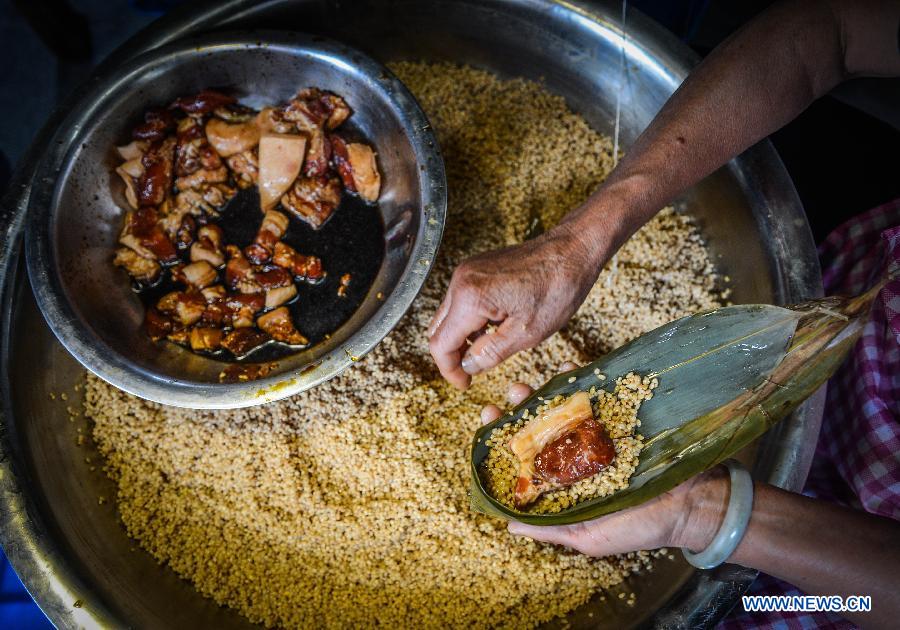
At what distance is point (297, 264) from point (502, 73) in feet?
3.96

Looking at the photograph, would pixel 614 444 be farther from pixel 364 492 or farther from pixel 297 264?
pixel 297 264

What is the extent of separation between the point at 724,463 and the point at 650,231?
986mm

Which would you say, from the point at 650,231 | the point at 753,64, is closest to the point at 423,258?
the point at 650,231

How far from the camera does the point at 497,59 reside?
2.49 meters

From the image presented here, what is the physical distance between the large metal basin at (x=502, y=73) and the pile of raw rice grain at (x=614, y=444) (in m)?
0.46

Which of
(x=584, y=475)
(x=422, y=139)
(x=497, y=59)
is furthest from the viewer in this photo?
(x=497, y=59)

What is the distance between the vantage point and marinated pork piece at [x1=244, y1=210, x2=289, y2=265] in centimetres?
204

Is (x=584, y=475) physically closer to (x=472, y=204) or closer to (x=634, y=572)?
(x=634, y=572)

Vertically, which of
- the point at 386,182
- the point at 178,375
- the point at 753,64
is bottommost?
the point at 178,375

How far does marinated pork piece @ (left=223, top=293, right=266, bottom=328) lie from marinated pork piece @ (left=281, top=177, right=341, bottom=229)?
33 cm

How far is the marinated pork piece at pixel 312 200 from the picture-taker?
2113 millimetres

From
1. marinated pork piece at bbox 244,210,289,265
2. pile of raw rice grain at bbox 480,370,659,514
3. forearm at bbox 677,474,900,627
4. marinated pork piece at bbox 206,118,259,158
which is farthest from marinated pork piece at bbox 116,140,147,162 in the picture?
forearm at bbox 677,474,900,627

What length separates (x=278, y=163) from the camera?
210 cm

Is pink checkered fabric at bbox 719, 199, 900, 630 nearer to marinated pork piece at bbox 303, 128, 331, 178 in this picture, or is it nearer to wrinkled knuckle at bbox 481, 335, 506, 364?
wrinkled knuckle at bbox 481, 335, 506, 364
